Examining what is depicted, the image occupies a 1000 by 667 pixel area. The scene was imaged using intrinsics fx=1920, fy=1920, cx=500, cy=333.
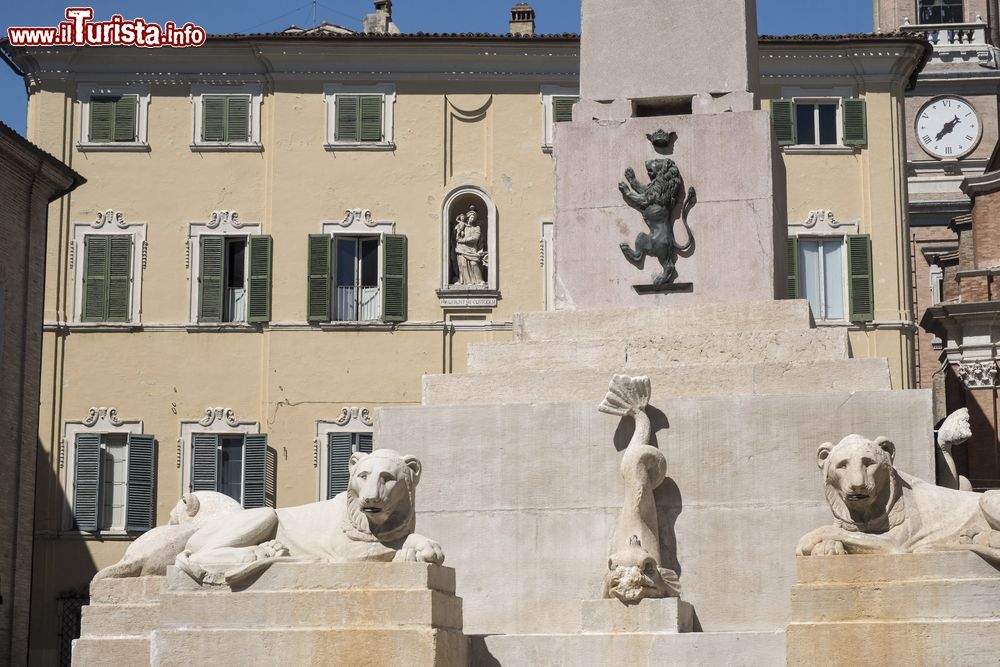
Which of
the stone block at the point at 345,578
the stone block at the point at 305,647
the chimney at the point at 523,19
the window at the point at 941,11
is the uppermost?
the window at the point at 941,11

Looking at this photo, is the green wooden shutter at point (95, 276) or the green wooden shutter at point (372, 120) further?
the green wooden shutter at point (372, 120)

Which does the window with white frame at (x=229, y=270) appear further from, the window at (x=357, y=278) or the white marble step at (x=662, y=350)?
the white marble step at (x=662, y=350)

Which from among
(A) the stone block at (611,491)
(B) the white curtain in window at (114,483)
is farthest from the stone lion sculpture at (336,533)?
(B) the white curtain in window at (114,483)

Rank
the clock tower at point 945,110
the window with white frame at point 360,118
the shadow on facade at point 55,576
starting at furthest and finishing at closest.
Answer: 1. the clock tower at point 945,110
2. the window with white frame at point 360,118
3. the shadow on facade at point 55,576

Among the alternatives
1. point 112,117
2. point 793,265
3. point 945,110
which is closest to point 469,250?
point 793,265

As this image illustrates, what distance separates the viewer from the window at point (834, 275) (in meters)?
36.4

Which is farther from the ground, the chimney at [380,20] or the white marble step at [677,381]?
the chimney at [380,20]

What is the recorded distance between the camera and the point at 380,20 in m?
45.3

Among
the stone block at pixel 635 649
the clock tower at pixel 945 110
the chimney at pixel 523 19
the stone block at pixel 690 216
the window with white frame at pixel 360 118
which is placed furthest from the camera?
the clock tower at pixel 945 110

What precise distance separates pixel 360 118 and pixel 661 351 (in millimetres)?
23239

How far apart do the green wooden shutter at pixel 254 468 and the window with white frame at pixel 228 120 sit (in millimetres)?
5800

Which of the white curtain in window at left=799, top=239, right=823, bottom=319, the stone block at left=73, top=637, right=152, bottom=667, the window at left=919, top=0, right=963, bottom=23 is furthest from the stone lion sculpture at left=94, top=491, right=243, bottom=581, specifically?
the window at left=919, top=0, right=963, bottom=23

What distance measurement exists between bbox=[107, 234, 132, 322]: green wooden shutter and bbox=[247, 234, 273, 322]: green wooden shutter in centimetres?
232

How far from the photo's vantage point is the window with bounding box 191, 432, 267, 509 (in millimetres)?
35438
